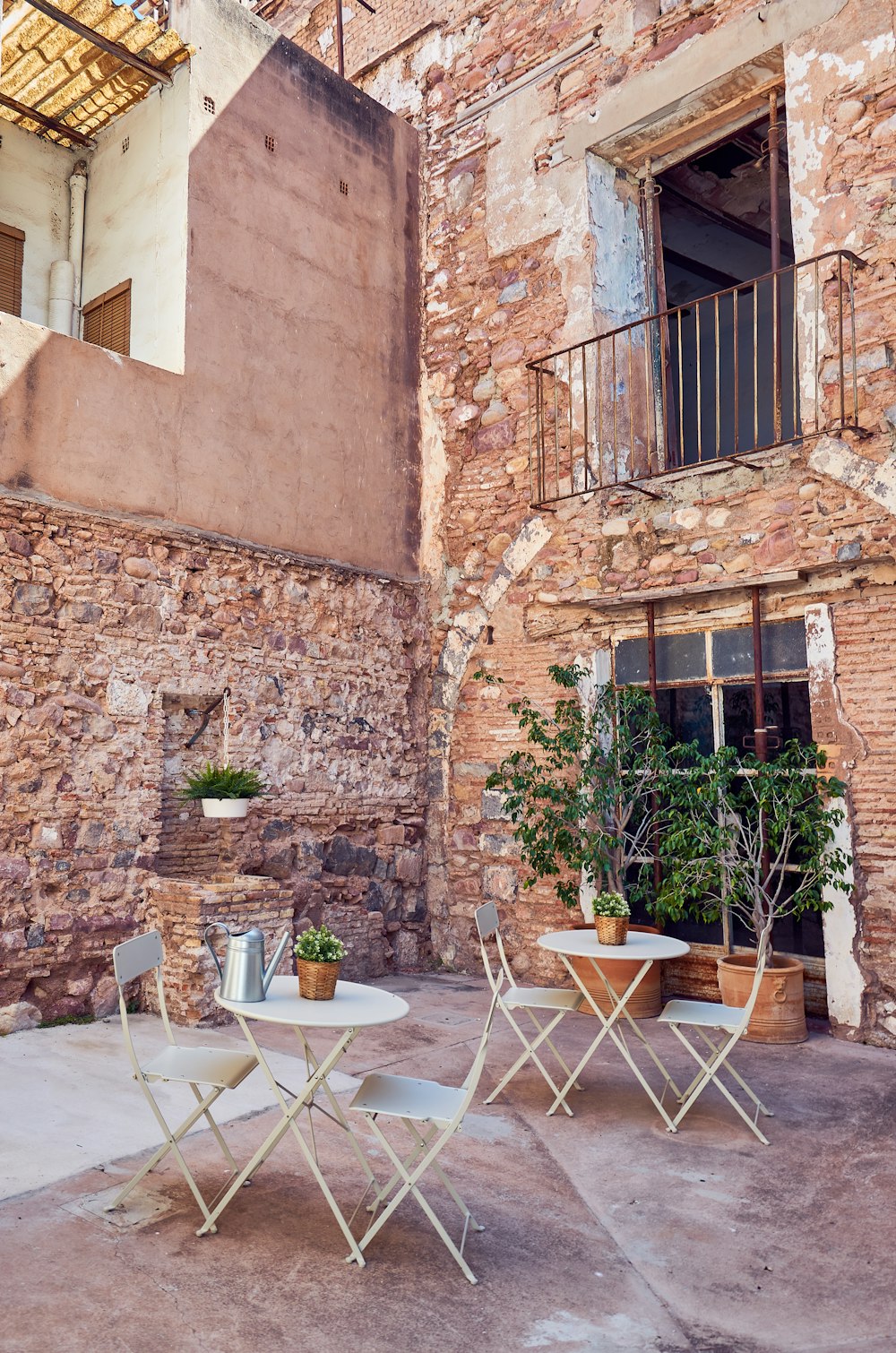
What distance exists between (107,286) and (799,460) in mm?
4522

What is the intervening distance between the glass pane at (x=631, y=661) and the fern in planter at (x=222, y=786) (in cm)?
233

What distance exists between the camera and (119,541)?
569cm

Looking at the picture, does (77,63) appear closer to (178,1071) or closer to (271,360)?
(271,360)

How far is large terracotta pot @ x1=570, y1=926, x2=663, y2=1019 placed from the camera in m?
5.70

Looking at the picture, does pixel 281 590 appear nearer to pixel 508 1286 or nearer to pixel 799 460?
pixel 799 460

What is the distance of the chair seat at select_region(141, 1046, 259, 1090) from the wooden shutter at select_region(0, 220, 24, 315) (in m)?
5.63

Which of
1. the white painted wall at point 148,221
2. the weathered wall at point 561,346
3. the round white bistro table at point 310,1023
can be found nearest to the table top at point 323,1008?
the round white bistro table at point 310,1023

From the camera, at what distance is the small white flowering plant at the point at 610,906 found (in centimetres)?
443

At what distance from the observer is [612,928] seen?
4414 mm

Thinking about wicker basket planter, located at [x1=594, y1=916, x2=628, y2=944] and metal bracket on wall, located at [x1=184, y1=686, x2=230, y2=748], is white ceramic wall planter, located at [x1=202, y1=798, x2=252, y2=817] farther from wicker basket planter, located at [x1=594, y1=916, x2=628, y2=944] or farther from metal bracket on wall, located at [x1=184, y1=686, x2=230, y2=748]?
wicker basket planter, located at [x1=594, y1=916, x2=628, y2=944]

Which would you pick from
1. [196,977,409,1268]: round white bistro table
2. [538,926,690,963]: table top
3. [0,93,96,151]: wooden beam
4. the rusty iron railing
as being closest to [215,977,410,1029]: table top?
[196,977,409,1268]: round white bistro table

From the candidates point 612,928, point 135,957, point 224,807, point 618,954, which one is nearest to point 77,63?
point 224,807

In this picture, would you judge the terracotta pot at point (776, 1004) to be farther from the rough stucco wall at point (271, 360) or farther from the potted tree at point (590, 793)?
the rough stucco wall at point (271, 360)

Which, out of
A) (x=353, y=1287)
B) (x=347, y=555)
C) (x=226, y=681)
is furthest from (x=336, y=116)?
(x=353, y=1287)
